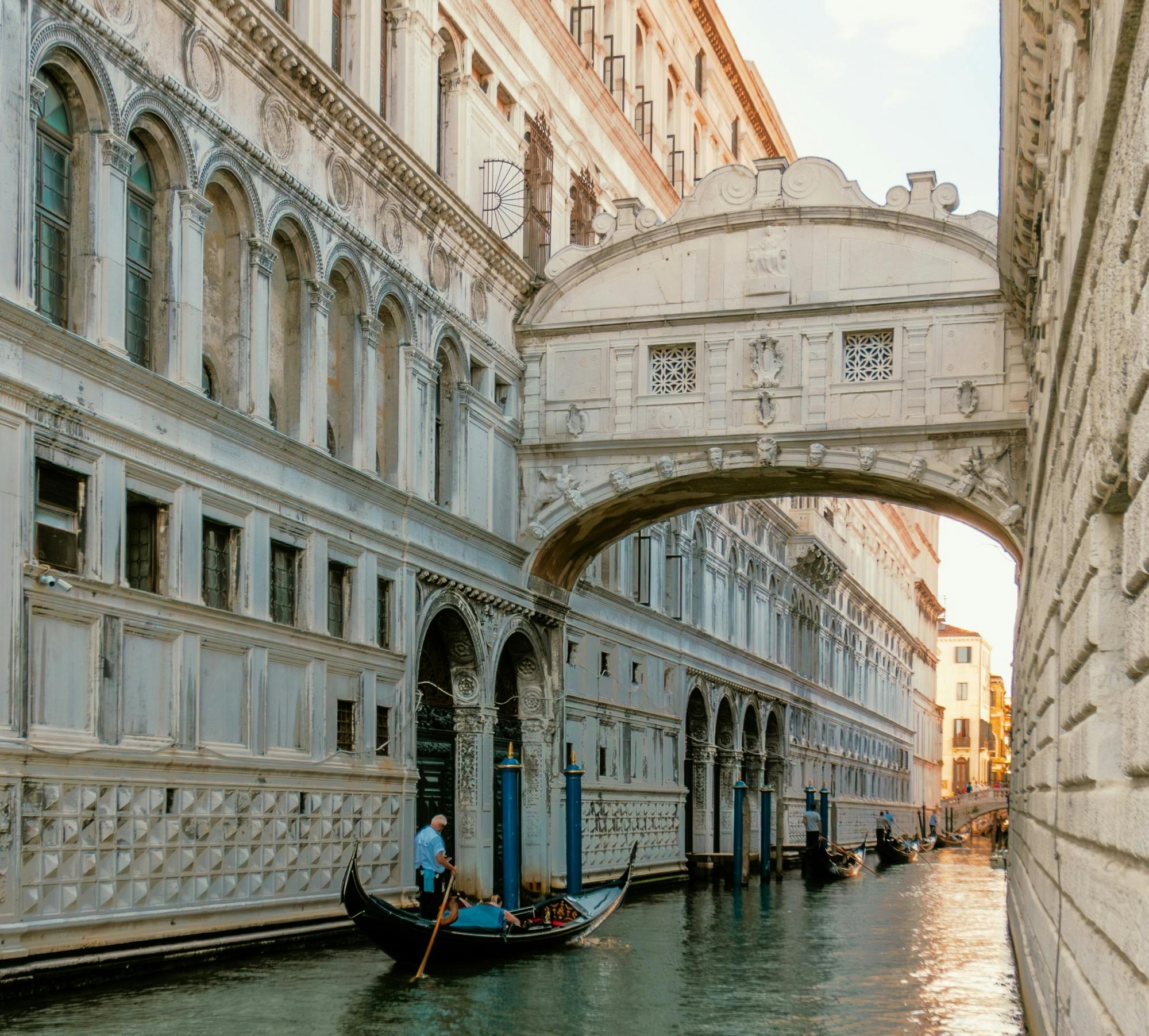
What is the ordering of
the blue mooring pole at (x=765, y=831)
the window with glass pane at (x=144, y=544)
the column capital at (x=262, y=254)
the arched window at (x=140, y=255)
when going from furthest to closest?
the blue mooring pole at (x=765, y=831) → the column capital at (x=262, y=254) → the arched window at (x=140, y=255) → the window with glass pane at (x=144, y=544)

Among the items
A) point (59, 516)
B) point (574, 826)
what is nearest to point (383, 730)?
point (574, 826)

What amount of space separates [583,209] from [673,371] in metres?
5.27

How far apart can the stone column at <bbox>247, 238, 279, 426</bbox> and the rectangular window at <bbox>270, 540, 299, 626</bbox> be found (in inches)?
50.9

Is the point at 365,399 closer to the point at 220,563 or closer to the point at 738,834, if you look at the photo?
the point at 220,563

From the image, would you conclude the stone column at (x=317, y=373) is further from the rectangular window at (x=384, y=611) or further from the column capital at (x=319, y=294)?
the rectangular window at (x=384, y=611)

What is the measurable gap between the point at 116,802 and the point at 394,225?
8.36m

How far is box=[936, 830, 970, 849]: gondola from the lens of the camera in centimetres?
6156

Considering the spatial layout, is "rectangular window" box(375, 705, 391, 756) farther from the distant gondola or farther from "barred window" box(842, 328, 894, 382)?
the distant gondola

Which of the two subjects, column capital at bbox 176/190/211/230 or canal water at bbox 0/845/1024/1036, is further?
column capital at bbox 176/190/211/230

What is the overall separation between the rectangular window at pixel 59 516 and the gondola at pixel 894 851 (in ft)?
109

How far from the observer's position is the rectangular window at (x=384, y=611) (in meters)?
18.4

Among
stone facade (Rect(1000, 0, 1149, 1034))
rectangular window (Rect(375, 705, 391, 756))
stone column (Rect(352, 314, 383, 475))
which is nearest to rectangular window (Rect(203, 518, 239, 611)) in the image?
stone column (Rect(352, 314, 383, 475))

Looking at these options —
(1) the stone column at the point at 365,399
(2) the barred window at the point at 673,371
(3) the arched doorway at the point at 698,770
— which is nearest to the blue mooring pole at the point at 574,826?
(1) the stone column at the point at 365,399

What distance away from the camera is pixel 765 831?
32.2m
